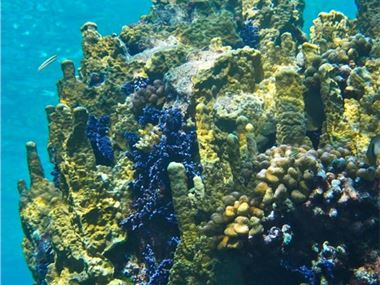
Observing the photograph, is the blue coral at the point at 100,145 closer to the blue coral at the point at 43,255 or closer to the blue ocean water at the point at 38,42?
the blue coral at the point at 43,255

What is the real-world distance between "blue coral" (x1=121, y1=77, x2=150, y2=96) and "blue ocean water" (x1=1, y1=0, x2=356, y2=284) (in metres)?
14.6

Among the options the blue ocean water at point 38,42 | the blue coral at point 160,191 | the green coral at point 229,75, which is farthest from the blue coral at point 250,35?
the blue ocean water at point 38,42

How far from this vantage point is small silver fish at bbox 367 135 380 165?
344 cm

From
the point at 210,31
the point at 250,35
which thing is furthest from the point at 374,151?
the point at 250,35

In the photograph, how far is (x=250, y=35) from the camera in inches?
329

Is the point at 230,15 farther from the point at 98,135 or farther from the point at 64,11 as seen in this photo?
the point at 64,11

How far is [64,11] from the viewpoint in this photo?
2041cm

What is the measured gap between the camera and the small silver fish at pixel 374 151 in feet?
11.3

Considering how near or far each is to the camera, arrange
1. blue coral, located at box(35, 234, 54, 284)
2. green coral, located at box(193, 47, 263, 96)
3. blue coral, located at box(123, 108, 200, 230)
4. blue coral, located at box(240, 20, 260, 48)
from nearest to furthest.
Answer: blue coral, located at box(123, 108, 200, 230) < green coral, located at box(193, 47, 263, 96) < blue coral, located at box(35, 234, 54, 284) < blue coral, located at box(240, 20, 260, 48)

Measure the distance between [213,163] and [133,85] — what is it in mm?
2534

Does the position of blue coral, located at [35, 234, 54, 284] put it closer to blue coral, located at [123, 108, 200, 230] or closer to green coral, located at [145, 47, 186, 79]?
blue coral, located at [123, 108, 200, 230]

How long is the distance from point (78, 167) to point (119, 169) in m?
0.70

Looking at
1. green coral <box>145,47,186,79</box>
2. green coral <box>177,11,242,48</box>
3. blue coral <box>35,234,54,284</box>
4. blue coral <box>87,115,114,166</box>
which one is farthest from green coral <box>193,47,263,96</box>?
blue coral <box>35,234,54,284</box>

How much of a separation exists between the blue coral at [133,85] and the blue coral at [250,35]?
2.55m
